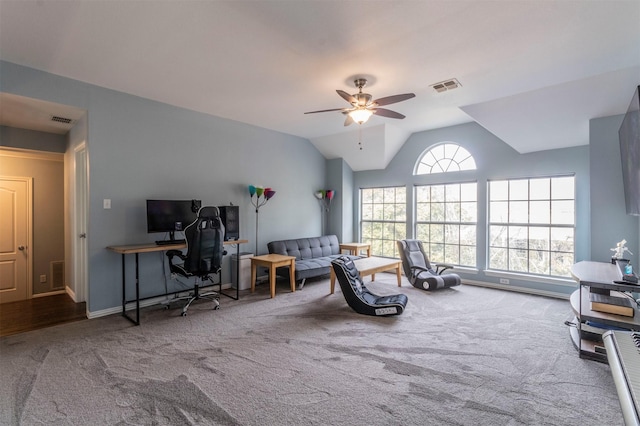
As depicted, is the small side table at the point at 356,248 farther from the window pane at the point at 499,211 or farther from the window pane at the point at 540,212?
the window pane at the point at 540,212

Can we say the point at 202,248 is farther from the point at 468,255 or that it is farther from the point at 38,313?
the point at 468,255

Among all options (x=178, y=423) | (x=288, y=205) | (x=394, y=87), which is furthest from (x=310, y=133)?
(x=178, y=423)

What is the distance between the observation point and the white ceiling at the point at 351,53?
7.84 ft

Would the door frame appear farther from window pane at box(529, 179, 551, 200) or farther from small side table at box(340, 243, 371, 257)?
→ window pane at box(529, 179, 551, 200)

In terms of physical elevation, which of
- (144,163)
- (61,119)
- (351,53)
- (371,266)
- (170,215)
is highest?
(351,53)

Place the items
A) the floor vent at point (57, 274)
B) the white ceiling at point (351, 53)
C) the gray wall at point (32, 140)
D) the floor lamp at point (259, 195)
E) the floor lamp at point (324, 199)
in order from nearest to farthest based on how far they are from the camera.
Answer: the white ceiling at point (351, 53), the gray wall at point (32, 140), the floor vent at point (57, 274), the floor lamp at point (259, 195), the floor lamp at point (324, 199)

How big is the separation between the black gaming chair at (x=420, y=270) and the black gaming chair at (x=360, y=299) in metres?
1.10

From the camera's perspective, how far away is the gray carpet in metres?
2.06

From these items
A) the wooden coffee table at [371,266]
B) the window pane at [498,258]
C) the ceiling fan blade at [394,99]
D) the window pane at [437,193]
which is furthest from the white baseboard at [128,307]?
the window pane at [498,258]

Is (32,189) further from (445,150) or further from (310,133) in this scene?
(445,150)

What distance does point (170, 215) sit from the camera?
426cm

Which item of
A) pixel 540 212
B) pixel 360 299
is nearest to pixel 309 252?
pixel 360 299

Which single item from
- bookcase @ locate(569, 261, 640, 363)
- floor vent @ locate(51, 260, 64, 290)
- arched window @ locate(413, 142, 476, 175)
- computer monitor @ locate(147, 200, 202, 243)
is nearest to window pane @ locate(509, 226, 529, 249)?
arched window @ locate(413, 142, 476, 175)

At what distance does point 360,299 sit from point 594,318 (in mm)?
2314
